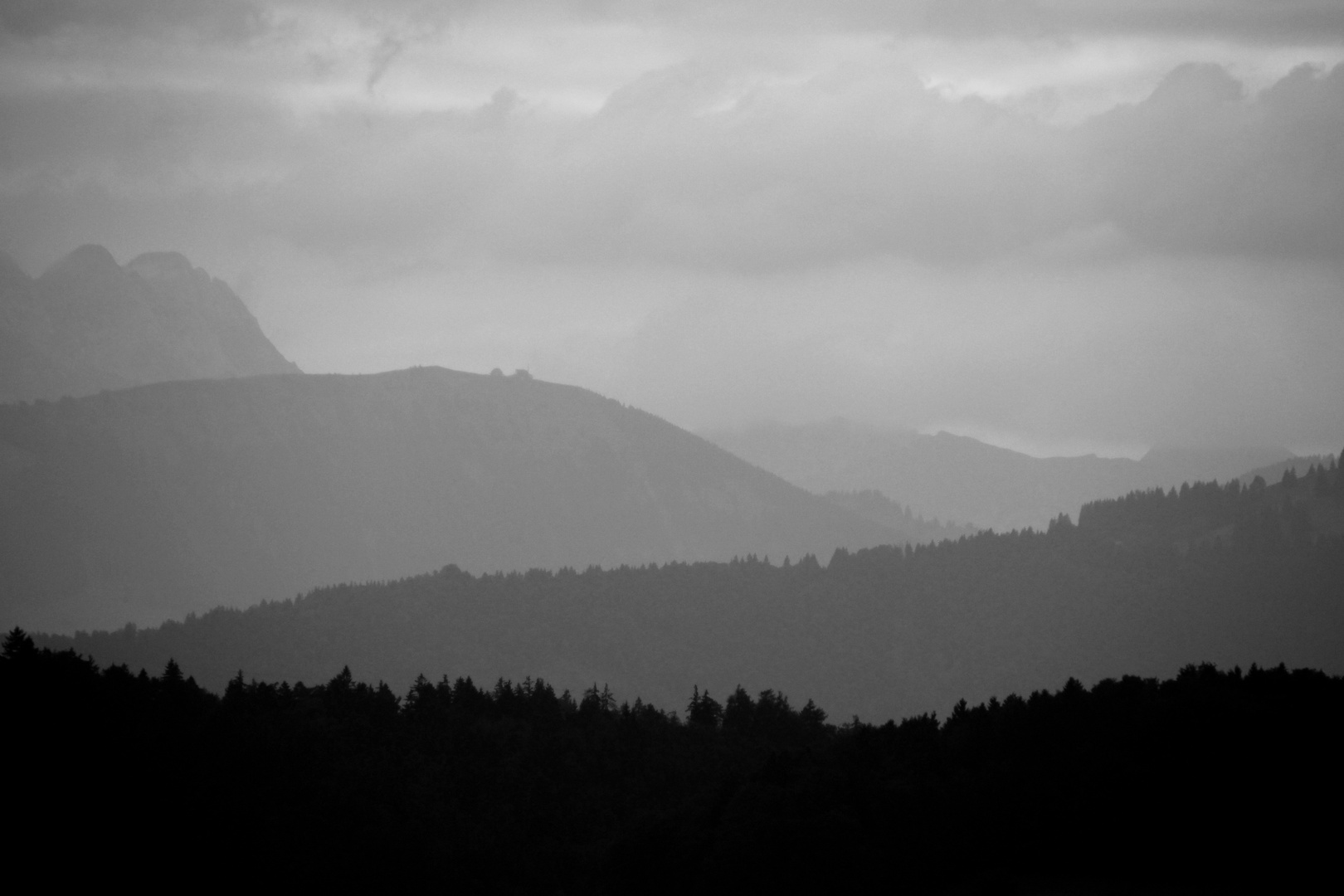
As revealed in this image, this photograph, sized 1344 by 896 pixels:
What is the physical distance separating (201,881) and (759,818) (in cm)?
3535

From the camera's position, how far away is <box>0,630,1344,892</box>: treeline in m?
114

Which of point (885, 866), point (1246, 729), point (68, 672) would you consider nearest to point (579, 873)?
point (885, 866)

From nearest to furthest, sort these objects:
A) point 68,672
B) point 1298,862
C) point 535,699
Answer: point 1298,862 < point 68,672 < point 535,699

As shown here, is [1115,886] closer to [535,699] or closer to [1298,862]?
[1298,862]

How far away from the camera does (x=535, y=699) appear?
19500 centimetres

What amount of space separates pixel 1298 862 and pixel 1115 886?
994 centimetres

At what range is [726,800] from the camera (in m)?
139

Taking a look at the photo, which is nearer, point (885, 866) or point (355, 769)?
point (885, 866)

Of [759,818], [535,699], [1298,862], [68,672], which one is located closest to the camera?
[1298,862]

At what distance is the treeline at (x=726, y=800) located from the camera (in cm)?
11438

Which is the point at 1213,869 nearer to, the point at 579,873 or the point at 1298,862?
the point at 1298,862

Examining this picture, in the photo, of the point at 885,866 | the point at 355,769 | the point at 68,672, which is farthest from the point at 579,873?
the point at 68,672

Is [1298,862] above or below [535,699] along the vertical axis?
below

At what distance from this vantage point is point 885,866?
12388cm
